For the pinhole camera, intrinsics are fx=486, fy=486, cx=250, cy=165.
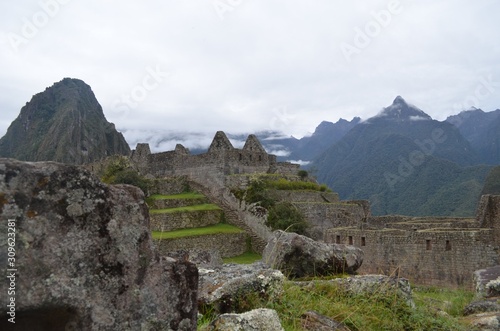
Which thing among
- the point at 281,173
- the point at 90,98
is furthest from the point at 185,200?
the point at 90,98

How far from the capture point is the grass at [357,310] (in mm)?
4355

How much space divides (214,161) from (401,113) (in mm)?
45422

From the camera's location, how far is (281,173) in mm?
34938

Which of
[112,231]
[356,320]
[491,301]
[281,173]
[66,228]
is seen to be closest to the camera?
[66,228]

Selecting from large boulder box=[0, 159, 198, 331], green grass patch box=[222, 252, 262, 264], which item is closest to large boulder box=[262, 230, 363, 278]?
large boulder box=[0, 159, 198, 331]

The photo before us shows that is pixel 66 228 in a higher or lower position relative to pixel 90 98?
lower

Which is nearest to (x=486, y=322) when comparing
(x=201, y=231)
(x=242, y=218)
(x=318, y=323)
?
(x=318, y=323)

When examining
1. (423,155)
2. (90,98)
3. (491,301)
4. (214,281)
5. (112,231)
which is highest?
(90,98)

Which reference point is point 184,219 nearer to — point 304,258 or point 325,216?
point 325,216

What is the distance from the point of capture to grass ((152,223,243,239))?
2222 centimetres

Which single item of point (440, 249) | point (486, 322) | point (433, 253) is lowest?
point (433, 253)

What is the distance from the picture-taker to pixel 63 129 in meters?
113

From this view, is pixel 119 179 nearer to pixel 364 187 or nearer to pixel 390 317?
pixel 390 317

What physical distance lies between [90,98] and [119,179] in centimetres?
13307
